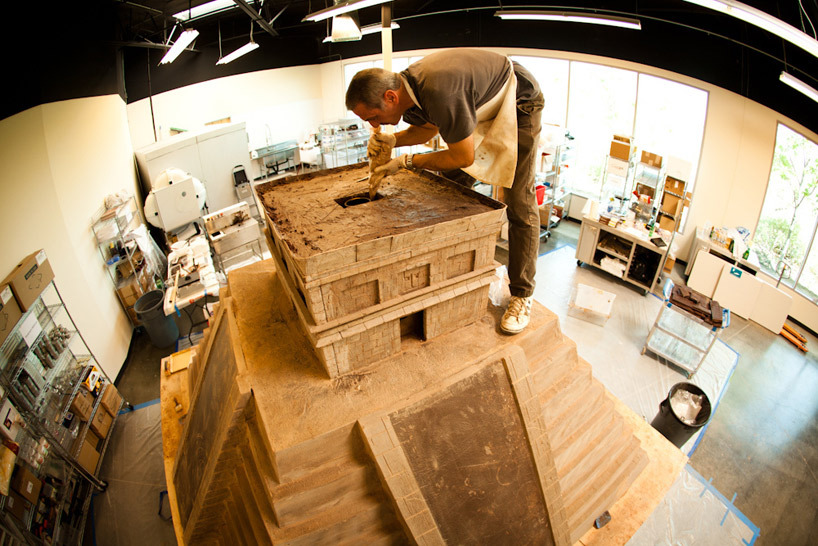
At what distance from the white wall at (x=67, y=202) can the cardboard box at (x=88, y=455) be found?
1.34m

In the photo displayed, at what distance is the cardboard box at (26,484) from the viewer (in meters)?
3.53

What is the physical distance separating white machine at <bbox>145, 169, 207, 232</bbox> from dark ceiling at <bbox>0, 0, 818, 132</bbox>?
1826 mm

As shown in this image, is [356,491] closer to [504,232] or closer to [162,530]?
[162,530]

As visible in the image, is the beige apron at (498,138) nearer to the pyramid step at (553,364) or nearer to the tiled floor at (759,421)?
the pyramid step at (553,364)

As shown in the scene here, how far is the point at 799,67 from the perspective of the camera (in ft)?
18.2

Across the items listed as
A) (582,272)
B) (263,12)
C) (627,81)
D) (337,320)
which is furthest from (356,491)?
(263,12)

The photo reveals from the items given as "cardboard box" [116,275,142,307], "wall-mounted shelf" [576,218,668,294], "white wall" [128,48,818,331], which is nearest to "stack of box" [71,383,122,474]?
"cardboard box" [116,275,142,307]

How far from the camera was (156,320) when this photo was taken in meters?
6.58

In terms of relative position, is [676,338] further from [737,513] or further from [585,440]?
[585,440]

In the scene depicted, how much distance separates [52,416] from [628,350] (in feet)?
24.6

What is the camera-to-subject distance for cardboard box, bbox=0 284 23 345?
148 inches

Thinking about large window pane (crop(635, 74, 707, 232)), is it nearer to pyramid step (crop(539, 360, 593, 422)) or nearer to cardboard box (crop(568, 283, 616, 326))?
cardboard box (crop(568, 283, 616, 326))

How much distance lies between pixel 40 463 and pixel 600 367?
6767 mm

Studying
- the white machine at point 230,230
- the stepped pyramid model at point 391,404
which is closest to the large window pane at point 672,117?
the stepped pyramid model at point 391,404
